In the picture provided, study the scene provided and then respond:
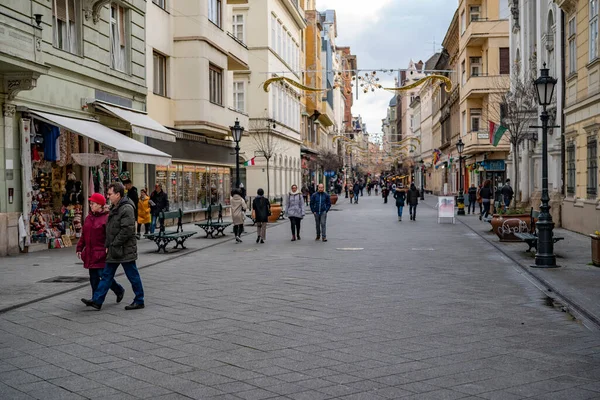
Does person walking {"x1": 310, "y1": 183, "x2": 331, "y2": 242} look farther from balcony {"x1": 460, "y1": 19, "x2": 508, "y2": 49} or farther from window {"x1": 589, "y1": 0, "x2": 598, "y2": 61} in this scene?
balcony {"x1": 460, "y1": 19, "x2": 508, "y2": 49}

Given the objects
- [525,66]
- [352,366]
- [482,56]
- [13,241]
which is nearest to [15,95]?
[13,241]

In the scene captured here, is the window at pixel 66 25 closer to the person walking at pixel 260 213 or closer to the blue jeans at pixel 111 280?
the person walking at pixel 260 213

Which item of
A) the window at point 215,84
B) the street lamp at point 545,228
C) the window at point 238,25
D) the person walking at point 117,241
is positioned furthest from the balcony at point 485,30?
the person walking at point 117,241

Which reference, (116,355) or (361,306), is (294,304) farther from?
(116,355)

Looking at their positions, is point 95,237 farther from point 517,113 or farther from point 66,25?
point 517,113

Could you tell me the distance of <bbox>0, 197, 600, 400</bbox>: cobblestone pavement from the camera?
19.3 feet

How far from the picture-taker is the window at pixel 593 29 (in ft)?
64.9

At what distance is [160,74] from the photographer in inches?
1105

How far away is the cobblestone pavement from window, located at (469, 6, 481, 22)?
40050 mm

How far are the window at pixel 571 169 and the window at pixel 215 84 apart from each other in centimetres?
1434

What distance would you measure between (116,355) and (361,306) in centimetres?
382

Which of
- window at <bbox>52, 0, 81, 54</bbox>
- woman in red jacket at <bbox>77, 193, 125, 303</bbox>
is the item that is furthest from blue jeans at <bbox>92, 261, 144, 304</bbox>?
window at <bbox>52, 0, 81, 54</bbox>

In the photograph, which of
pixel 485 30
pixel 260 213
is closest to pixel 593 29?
pixel 260 213

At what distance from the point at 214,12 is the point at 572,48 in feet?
49.0
